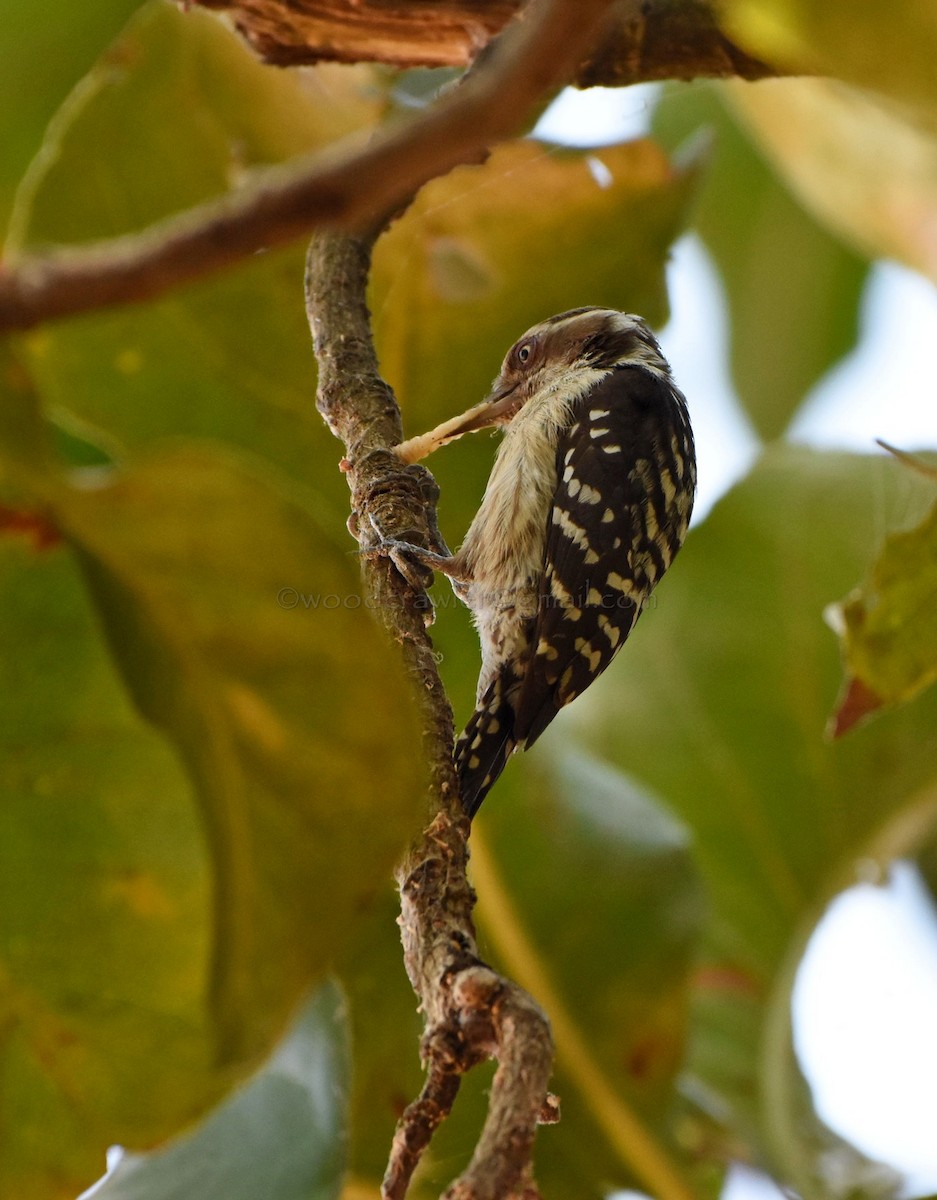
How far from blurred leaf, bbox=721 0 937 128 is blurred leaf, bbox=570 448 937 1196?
1826 millimetres

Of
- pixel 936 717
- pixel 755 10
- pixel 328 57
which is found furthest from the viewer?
pixel 936 717

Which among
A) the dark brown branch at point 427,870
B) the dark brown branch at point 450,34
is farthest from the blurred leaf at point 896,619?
the dark brown branch at point 450,34

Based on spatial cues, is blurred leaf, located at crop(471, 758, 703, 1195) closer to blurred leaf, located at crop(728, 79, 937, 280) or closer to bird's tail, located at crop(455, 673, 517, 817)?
bird's tail, located at crop(455, 673, 517, 817)

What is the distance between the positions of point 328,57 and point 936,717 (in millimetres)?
1761

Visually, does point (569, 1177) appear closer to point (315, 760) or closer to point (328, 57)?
point (315, 760)

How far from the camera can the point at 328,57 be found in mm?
2326

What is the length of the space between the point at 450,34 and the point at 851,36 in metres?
1.56

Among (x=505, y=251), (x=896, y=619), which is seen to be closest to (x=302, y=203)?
(x=896, y=619)

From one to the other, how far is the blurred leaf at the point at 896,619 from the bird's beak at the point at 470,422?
844mm

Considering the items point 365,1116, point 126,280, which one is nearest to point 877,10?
point 126,280

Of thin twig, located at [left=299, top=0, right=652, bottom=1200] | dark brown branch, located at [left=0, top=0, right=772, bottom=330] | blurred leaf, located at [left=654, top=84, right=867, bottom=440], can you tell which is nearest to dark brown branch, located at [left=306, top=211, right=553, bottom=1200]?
thin twig, located at [left=299, top=0, right=652, bottom=1200]

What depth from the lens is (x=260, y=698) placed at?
1.11 metres

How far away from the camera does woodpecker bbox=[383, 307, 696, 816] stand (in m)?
3.00

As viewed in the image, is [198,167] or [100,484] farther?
[198,167]
